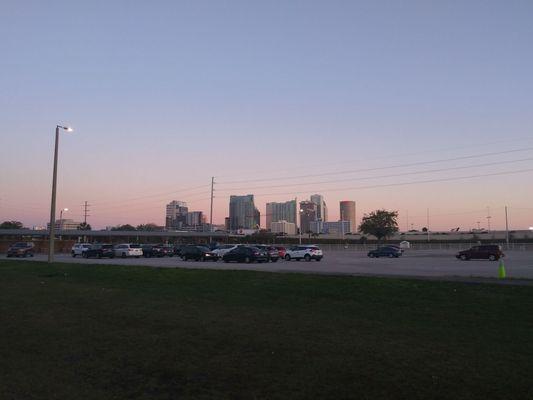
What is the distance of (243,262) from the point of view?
4356 centimetres

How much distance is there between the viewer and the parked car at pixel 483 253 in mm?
46750

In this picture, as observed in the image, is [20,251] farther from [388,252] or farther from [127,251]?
[388,252]

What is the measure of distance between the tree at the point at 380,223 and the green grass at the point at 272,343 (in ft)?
350

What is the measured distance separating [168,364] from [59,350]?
7.65ft

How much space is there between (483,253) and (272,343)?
4364 cm

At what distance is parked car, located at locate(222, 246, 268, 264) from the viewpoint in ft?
142

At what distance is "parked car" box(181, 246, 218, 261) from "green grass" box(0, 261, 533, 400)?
101 feet

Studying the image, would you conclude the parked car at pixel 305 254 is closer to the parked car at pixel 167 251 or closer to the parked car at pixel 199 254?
the parked car at pixel 199 254

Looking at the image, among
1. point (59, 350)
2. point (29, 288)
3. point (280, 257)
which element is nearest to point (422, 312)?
point (59, 350)

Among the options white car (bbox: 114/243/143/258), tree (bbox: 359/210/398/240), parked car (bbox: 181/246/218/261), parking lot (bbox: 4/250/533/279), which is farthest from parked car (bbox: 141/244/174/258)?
tree (bbox: 359/210/398/240)

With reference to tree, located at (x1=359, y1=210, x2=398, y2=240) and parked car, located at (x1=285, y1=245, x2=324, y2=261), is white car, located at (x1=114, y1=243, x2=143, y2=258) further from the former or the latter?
tree, located at (x1=359, y1=210, x2=398, y2=240)

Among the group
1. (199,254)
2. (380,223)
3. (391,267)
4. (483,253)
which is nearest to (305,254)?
(199,254)

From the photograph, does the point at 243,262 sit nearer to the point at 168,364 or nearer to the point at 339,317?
the point at 339,317

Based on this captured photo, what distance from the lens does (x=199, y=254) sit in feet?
158
